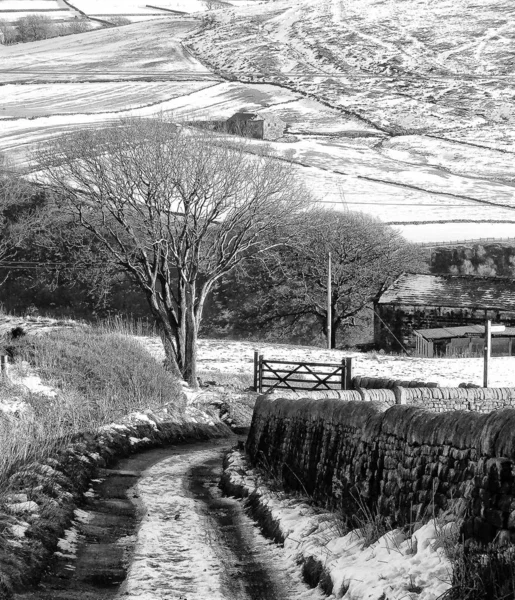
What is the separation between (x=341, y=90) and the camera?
386 ft

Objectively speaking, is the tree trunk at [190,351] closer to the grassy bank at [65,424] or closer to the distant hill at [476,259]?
the grassy bank at [65,424]

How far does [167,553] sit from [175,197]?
2452cm

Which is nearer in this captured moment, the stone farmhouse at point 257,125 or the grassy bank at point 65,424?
the grassy bank at point 65,424

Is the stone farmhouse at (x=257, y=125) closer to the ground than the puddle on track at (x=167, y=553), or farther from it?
farther from it

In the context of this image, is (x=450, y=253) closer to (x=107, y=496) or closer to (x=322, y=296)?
Answer: (x=322, y=296)

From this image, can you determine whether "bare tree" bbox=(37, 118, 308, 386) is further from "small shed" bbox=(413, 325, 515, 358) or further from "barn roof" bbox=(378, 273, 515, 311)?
"barn roof" bbox=(378, 273, 515, 311)

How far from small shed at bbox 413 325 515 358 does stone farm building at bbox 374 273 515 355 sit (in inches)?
20.7

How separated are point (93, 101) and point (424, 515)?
110 metres

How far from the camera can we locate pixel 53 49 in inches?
5655

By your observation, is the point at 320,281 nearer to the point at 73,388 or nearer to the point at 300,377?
the point at 300,377

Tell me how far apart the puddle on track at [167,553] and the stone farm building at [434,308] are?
135 ft

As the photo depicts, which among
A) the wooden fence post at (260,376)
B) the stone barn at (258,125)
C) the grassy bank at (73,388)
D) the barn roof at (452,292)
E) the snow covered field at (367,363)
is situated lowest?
the barn roof at (452,292)

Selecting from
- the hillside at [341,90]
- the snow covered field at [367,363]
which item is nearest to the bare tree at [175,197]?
the snow covered field at [367,363]

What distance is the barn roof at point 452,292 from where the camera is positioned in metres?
55.7
